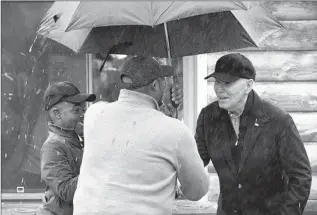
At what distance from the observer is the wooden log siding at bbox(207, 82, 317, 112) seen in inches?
303

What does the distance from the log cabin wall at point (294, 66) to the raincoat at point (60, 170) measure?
11.6ft

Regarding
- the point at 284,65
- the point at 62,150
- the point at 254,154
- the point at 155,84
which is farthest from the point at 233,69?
the point at 284,65

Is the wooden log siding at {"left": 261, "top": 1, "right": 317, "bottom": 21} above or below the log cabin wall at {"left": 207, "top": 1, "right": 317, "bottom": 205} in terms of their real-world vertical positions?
above

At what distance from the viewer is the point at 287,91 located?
7.73 metres

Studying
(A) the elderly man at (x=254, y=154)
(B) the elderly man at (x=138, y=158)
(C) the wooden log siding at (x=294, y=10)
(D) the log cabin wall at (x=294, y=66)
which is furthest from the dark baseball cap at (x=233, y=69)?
(C) the wooden log siding at (x=294, y=10)

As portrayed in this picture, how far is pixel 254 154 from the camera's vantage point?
15.9ft

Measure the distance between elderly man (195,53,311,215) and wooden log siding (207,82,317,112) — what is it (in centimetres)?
273

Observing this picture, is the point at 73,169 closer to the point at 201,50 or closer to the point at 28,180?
the point at 201,50

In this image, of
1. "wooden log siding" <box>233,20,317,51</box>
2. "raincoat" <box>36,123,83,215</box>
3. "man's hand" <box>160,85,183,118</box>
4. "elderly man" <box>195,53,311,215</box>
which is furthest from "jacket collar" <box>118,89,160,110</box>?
"wooden log siding" <box>233,20,317,51</box>

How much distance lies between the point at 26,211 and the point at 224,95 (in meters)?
3.84

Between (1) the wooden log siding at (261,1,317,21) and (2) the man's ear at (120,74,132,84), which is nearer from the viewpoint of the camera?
(2) the man's ear at (120,74,132,84)

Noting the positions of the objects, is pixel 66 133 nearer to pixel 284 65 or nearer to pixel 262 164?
pixel 262 164

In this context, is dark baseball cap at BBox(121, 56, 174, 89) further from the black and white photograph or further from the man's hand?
the man's hand

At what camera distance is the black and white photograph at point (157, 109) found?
3662 mm
